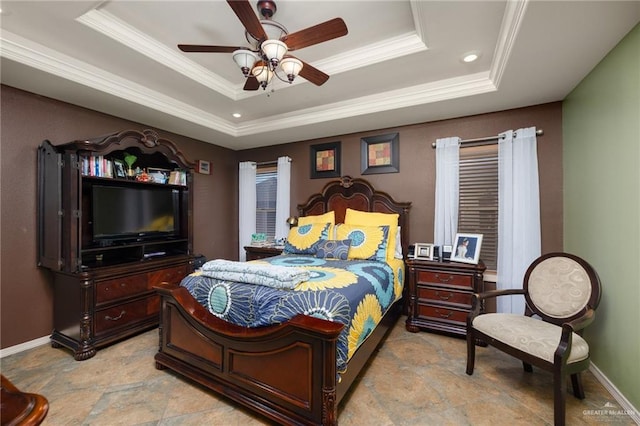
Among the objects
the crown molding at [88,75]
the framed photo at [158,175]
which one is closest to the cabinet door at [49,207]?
the crown molding at [88,75]

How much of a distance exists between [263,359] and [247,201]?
3.18m

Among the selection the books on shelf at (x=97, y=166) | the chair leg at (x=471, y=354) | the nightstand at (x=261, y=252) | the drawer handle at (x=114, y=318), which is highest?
the books on shelf at (x=97, y=166)

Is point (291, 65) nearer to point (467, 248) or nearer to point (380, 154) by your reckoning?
point (380, 154)

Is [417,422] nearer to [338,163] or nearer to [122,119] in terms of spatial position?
[338,163]

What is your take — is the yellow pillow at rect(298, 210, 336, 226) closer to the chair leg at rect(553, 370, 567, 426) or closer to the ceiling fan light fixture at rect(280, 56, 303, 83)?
the ceiling fan light fixture at rect(280, 56, 303, 83)

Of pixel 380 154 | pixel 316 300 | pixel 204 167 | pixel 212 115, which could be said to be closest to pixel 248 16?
pixel 316 300

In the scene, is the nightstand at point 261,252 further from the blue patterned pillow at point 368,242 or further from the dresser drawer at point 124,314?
the dresser drawer at point 124,314

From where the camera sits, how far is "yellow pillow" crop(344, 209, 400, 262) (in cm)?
306

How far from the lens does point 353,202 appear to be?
3676 mm

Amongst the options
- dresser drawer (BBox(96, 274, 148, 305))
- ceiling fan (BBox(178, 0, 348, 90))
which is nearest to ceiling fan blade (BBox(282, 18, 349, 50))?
ceiling fan (BBox(178, 0, 348, 90))

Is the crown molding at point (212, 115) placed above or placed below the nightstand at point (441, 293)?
above

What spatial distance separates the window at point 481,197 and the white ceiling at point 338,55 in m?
0.51

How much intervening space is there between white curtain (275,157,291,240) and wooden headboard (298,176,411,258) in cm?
26

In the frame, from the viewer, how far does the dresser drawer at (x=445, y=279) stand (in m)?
2.70
